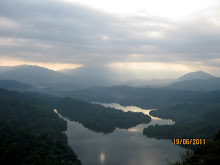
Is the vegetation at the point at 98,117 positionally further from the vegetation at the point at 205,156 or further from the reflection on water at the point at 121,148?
the vegetation at the point at 205,156

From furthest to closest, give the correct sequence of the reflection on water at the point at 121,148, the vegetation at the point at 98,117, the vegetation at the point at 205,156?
1. the vegetation at the point at 98,117
2. the reflection on water at the point at 121,148
3. the vegetation at the point at 205,156

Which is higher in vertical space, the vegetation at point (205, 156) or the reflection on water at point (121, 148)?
the vegetation at point (205, 156)

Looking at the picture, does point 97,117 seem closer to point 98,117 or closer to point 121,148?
point 98,117

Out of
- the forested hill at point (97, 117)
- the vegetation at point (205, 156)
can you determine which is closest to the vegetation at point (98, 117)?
the forested hill at point (97, 117)

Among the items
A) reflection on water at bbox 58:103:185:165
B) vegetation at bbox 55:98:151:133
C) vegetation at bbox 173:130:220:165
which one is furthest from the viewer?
vegetation at bbox 55:98:151:133

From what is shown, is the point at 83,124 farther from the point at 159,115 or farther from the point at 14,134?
the point at 159,115

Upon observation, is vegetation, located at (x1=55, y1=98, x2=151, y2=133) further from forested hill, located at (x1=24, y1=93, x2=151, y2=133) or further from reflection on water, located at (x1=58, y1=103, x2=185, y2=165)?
reflection on water, located at (x1=58, y1=103, x2=185, y2=165)

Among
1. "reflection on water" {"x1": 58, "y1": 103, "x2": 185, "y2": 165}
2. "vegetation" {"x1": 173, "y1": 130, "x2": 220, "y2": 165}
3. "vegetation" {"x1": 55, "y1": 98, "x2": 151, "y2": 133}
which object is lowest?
"reflection on water" {"x1": 58, "y1": 103, "x2": 185, "y2": 165}

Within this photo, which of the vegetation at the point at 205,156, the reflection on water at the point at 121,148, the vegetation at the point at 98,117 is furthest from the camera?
the vegetation at the point at 98,117

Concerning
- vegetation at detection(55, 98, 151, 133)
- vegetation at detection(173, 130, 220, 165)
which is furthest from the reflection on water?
vegetation at detection(173, 130, 220, 165)
